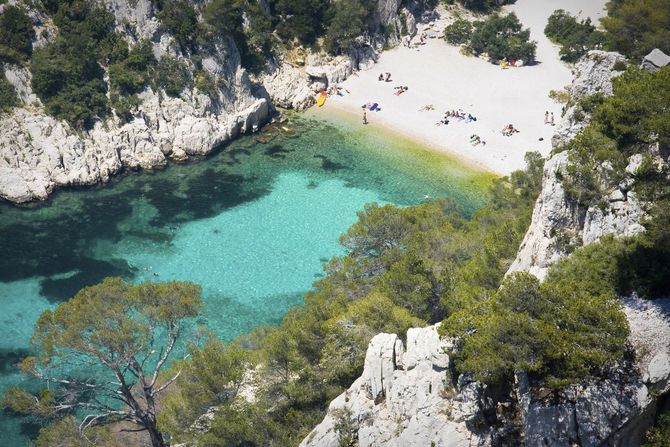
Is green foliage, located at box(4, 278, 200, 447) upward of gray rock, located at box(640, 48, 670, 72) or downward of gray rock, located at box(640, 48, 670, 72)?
downward

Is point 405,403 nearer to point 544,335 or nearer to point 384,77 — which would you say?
point 544,335

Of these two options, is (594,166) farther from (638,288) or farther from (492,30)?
(492,30)

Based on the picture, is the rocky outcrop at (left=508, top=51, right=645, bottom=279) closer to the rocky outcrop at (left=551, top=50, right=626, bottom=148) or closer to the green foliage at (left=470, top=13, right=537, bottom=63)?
the rocky outcrop at (left=551, top=50, right=626, bottom=148)

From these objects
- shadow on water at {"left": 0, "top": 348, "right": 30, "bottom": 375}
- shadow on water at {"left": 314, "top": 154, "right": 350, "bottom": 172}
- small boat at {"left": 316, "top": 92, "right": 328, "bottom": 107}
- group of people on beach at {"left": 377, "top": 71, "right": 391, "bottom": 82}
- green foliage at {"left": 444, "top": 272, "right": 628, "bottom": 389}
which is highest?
green foliage at {"left": 444, "top": 272, "right": 628, "bottom": 389}

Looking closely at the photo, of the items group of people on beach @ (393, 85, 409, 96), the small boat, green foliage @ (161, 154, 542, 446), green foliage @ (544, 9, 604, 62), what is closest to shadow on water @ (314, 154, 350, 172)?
the small boat

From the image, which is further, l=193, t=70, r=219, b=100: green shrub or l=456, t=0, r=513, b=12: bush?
l=456, t=0, r=513, b=12: bush

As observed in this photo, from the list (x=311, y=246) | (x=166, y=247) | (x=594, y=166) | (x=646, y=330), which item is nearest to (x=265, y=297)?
(x=311, y=246)

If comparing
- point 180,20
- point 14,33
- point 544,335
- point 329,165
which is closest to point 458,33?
point 329,165
